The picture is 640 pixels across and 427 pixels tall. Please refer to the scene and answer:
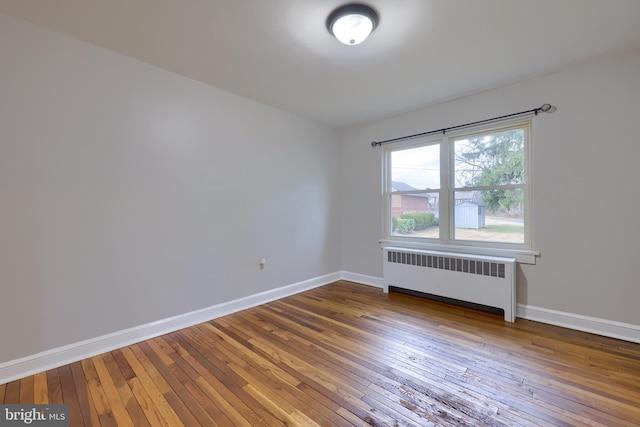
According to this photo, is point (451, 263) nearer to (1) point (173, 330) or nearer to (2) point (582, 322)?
(2) point (582, 322)

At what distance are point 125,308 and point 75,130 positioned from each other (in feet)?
5.08

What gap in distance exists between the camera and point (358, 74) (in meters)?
2.74

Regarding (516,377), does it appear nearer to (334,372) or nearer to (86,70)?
(334,372)

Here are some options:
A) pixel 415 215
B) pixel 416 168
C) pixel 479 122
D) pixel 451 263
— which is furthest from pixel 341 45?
pixel 451 263

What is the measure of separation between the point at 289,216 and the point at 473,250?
237cm

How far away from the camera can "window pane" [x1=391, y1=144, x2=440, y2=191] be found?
3682 millimetres

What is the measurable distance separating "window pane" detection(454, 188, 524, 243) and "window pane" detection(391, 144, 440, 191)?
0.41 meters

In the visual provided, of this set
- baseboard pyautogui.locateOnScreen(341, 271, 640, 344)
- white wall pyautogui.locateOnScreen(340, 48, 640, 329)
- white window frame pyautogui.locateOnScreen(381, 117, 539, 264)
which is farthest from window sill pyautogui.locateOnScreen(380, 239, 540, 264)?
baseboard pyautogui.locateOnScreen(341, 271, 640, 344)

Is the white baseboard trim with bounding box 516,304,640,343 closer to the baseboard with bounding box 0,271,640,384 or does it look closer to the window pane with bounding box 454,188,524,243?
the baseboard with bounding box 0,271,640,384

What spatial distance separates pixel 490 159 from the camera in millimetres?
3230

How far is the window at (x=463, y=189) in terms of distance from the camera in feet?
9.96

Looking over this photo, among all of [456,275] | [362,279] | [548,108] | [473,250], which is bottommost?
[362,279]

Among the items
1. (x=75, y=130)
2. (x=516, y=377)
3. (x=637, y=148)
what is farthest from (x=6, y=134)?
(x=637, y=148)

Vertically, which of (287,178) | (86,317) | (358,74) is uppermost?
(358,74)
